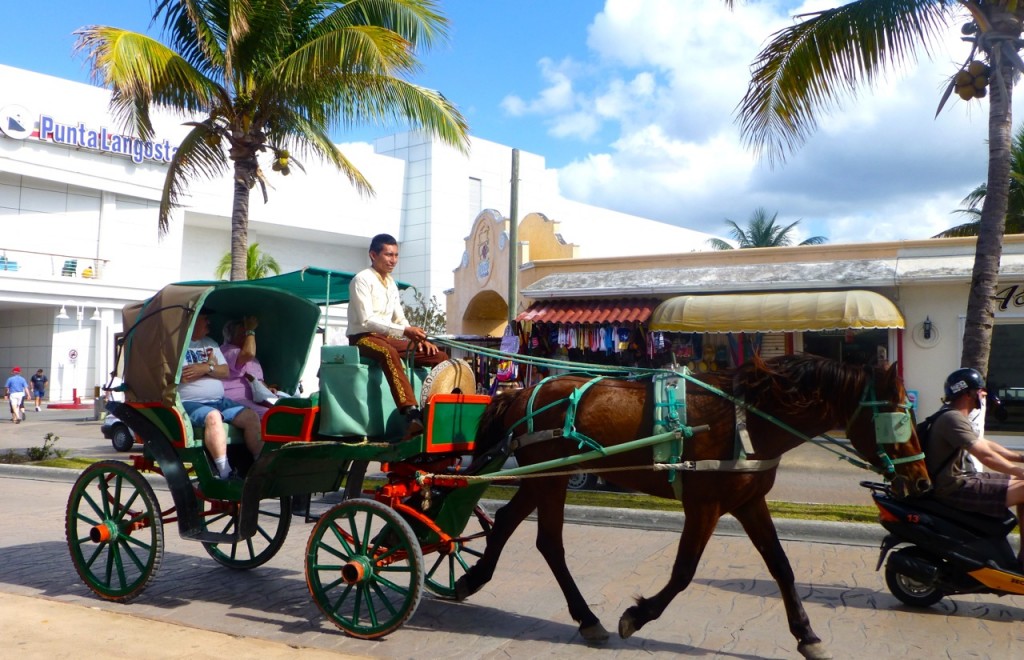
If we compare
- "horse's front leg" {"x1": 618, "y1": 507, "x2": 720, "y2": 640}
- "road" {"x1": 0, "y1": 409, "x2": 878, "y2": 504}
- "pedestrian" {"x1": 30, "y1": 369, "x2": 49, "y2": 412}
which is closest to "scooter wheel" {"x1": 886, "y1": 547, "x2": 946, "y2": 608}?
"horse's front leg" {"x1": 618, "y1": 507, "x2": 720, "y2": 640}

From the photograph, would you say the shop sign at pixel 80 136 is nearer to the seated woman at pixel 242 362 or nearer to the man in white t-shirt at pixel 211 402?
the seated woman at pixel 242 362

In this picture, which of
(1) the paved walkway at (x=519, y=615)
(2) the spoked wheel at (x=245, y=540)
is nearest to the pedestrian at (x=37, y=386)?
(1) the paved walkway at (x=519, y=615)

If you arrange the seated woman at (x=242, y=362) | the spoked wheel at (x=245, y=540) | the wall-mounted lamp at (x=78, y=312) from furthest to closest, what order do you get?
the wall-mounted lamp at (x=78, y=312) < the seated woman at (x=242, y=362) < the spoked wheel at (x=245, y=540)

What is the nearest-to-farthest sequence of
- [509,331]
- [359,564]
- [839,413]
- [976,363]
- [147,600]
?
1. [839,413]
2. [359,564]
3. [147,600]
4. [976,363]
5. [509,331]

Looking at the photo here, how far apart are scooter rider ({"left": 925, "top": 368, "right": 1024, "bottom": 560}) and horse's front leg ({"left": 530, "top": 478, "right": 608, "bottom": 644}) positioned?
2494 mm

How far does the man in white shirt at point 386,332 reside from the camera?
18.9 ft

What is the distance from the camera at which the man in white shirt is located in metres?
5.77

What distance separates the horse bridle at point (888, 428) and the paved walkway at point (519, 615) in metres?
1.19

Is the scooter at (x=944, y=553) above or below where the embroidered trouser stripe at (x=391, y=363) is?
below

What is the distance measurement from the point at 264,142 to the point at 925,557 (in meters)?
12.2

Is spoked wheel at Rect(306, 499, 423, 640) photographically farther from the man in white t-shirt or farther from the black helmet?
the black helmet

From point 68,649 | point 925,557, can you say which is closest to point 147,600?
point 68,649

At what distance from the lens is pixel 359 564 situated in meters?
5.47

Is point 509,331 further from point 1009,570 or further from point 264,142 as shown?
point 1009,570
